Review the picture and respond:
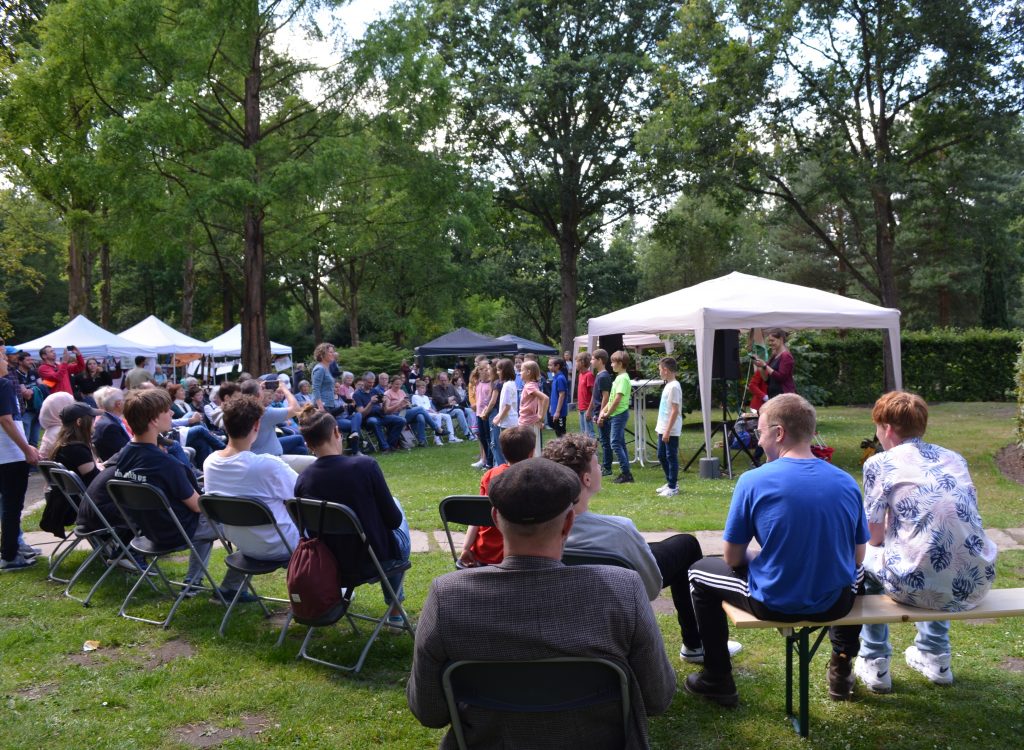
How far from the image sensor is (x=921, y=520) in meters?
3.36

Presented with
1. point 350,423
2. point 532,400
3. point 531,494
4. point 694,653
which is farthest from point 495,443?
point 531,494

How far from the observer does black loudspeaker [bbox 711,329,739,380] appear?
11.0 meters

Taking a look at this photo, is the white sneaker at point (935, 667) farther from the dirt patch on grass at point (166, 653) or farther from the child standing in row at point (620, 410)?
the child standing in row at point (620, 410)

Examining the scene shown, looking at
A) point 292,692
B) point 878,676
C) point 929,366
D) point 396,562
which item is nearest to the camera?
point 878,676

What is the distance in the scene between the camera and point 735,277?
11.5 m

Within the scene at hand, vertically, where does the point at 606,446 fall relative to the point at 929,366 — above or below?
below

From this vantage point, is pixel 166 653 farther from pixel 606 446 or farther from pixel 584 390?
pixel 584 390

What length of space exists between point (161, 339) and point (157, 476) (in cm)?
1965

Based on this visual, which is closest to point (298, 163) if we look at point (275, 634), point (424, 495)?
point (424, 495)

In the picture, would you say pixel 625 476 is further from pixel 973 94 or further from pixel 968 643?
pixel 973 94

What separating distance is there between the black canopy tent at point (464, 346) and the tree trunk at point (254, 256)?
737cm

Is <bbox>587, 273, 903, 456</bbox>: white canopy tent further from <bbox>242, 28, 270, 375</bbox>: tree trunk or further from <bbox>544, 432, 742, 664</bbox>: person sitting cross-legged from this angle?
<bbox>242, 28, 270, 375</bbox>: tree trunk

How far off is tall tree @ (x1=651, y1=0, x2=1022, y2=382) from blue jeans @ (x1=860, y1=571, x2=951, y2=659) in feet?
56.9

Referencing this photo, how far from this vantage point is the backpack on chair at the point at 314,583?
4.00m
